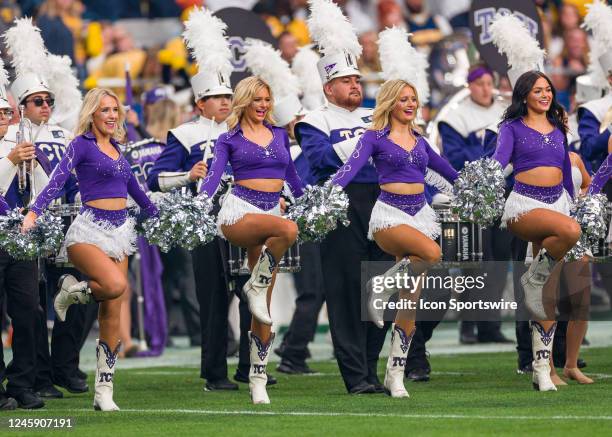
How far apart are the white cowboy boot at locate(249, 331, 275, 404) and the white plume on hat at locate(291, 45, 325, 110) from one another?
479cm

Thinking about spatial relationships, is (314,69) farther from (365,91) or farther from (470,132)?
(365,91)

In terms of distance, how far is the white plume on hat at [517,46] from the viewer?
11.3 meters

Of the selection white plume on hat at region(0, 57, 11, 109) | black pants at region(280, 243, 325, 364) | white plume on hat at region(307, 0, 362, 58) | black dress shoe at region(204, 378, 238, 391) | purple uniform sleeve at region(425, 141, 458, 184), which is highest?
white plume on hat at region(307, 0, 362, 58)

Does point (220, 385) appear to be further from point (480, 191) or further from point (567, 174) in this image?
point (567, 174)

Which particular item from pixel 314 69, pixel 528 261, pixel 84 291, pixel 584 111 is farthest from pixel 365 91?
pixel 84 291

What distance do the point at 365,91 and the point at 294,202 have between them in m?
8.10

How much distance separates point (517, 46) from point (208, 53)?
229cm

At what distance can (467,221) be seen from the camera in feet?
31.8

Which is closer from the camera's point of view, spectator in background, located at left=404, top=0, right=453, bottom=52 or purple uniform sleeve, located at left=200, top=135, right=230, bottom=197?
purple uniform sleeve, located at left=200, top=135, right=230, bottom=197

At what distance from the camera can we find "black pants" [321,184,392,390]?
31.8 ft

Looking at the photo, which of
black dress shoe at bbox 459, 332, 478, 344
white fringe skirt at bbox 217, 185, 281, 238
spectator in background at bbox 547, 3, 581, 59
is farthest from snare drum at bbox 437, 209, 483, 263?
spectator in background at bbox 547, 3, 581, 59

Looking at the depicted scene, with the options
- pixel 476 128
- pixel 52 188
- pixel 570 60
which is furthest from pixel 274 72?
pixel 570 60

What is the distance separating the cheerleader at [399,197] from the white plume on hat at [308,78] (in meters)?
4.17

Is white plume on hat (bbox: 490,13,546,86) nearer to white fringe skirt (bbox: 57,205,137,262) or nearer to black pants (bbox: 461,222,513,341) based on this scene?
black pants (bbox: 461,222,513,341)
